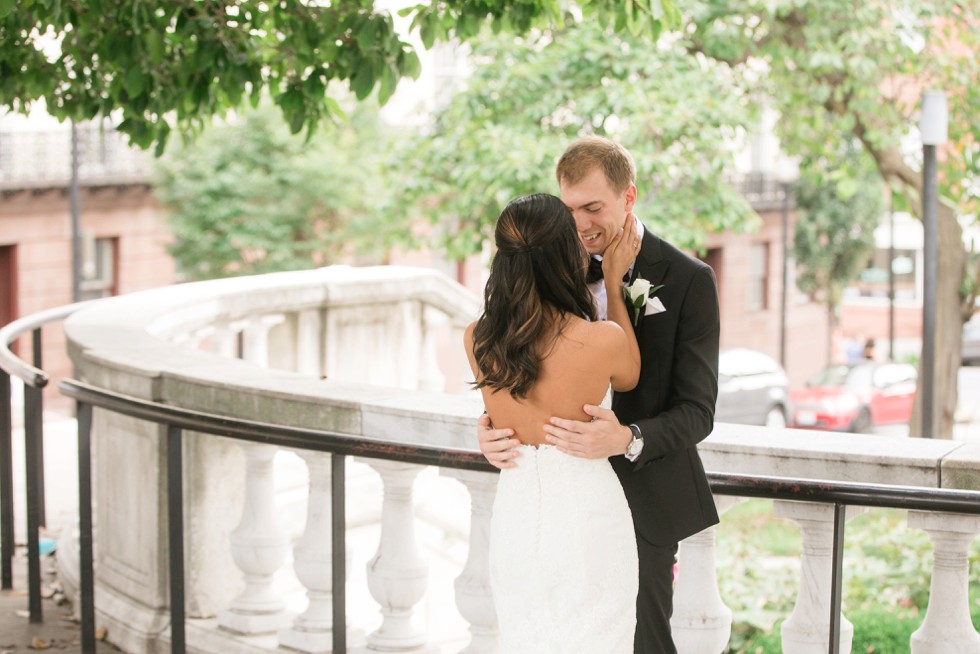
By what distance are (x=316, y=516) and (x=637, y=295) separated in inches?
68.9

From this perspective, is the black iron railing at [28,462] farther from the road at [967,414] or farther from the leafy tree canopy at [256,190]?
the road at [967,414]

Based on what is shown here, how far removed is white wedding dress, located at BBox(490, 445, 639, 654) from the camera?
3.17 meters

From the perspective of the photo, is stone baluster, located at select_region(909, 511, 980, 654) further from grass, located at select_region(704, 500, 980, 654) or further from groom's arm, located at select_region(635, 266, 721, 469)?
grass, located at select_region(704, 500, 980, 654)

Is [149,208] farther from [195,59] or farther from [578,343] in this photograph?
[578,343]

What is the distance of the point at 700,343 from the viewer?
322cm

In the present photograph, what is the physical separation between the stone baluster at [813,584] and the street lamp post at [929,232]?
10259 millimetres

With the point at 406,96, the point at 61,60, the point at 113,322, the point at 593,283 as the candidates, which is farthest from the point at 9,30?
the point at 406,96

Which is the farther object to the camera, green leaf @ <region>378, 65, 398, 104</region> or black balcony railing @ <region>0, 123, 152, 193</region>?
black balcony railing @ <region>0, 123, 152, 193</region>

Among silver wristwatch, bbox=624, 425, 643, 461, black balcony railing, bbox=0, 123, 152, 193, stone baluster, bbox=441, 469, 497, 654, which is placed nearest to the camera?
silver wristwatch, bbox=624, 425, 643, 461

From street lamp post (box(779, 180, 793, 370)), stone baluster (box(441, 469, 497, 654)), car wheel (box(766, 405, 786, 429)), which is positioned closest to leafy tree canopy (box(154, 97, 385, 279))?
car wheel (box(766, 405, 786, 429))

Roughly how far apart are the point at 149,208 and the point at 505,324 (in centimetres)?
2707

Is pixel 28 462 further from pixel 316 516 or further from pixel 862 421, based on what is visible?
pixel 862 421

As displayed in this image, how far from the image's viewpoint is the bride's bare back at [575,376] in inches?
120

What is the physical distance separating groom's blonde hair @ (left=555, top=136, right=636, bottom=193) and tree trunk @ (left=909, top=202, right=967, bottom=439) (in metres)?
13.1
